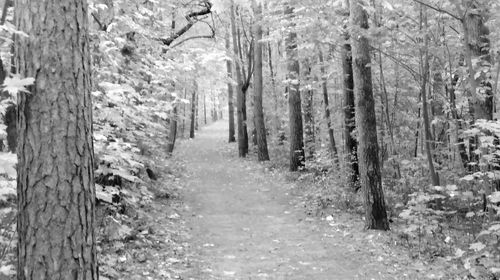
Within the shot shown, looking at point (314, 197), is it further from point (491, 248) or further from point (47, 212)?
point (47, 212)

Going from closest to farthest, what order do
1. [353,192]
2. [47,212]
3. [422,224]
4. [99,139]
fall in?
1. [47,212]
2. [99,139]
3. [422,224]
4. [353,192]

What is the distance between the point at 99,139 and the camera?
17.3ft

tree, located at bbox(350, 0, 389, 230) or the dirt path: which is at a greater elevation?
tree, located at bbox(350, 0, 389, 230)

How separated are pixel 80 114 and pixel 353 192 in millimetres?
9388

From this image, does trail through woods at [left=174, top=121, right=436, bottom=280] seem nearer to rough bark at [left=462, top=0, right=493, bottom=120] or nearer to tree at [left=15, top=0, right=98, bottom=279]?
rough bark at [left=462, top=0, right=493, bottom=120]

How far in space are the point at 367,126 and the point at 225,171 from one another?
31.2 feet

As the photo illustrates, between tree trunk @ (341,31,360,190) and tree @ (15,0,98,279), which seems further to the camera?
tree trunk @ (341,31,360,190)

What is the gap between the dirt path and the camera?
673 centimetres

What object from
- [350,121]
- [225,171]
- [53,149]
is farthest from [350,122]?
[53,149]

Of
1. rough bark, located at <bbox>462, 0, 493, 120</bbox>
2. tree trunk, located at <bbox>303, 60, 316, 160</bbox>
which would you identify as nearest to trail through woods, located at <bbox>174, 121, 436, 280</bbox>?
rough bark, located at <bbox>462, 0, 493, 120</bbox>

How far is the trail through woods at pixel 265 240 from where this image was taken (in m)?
6.70

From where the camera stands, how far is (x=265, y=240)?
8.45 metres

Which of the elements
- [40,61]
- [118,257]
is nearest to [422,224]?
[118,257]

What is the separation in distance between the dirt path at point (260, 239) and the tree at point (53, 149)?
3631 millimetres
